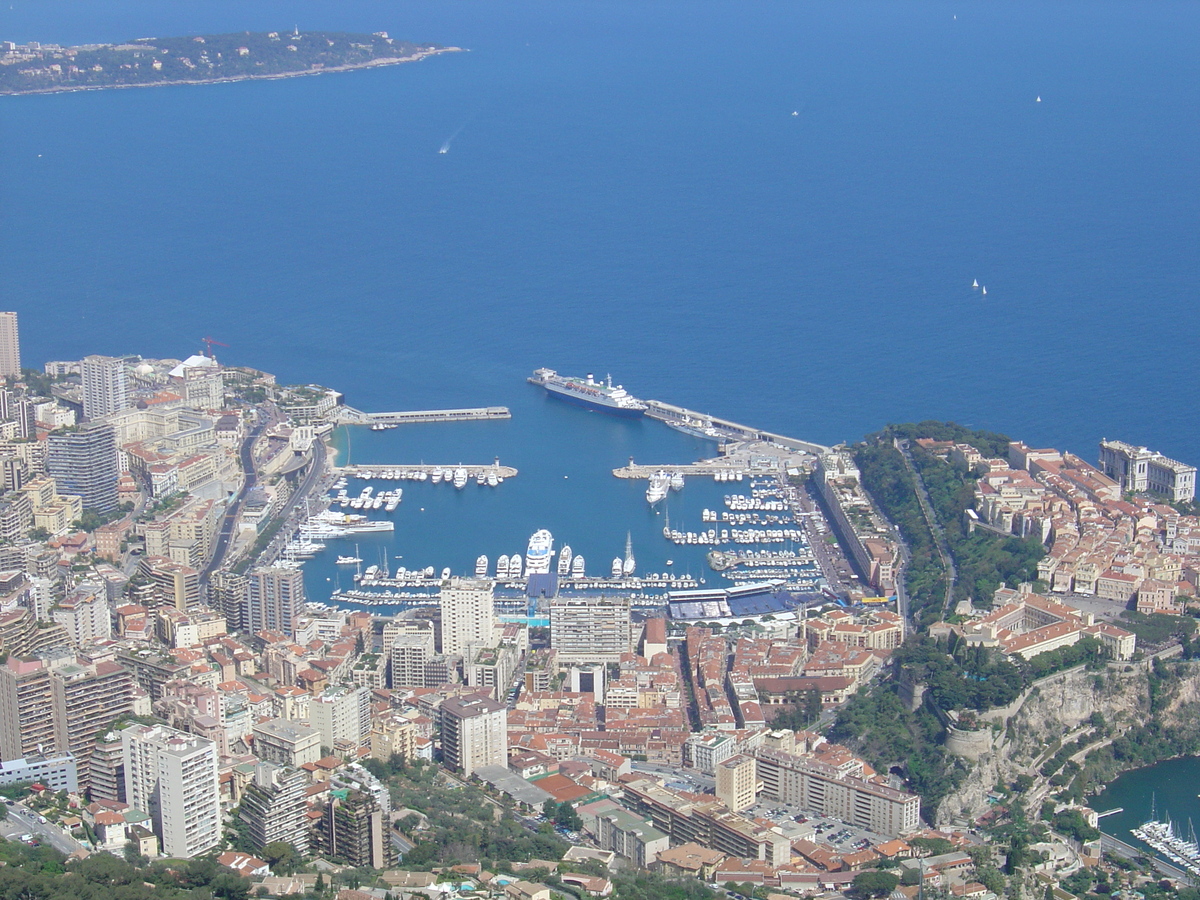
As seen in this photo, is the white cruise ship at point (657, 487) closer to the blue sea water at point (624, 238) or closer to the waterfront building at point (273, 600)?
the blue sea water at point (624, 238)

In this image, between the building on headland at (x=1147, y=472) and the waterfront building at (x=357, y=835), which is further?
the building on headland at (x=1147, y=472)

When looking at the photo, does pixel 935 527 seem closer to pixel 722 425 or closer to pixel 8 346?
pixel 722 425

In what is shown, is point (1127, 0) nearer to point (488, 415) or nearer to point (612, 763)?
point (488, 415)

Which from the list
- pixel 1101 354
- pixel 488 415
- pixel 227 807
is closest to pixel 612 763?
pixel 227 807

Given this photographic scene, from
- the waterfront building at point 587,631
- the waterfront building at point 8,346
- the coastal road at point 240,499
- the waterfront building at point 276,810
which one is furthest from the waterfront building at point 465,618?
the waterfront building at point 8,346

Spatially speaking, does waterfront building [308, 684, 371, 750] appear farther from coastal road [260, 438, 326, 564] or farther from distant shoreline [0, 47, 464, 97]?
distant shoreline [0, 47, 464, 97]

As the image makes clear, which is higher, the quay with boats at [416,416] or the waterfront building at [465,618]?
the quay with boats at [416,416]
